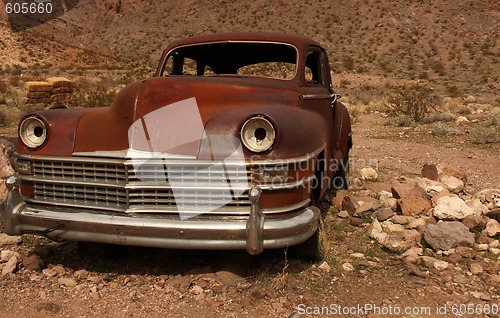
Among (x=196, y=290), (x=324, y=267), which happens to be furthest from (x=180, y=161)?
(x=324, y=267)

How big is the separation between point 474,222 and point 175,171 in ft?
8.94

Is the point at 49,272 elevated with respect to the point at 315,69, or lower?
lower

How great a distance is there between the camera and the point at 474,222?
13.3 ft

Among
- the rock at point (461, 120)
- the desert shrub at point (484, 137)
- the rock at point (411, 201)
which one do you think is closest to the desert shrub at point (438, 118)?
the rock at point (461, 120)

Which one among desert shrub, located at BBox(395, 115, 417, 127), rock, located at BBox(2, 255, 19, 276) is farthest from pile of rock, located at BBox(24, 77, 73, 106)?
rock, located at BBox(2, 255, 19, 276)

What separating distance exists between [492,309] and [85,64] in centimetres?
3529

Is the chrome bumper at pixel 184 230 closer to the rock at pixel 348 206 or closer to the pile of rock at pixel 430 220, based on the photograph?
the pile of rock at pixel 430 220

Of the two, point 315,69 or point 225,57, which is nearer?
point 225,57

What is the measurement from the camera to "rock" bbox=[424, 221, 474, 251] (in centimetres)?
375

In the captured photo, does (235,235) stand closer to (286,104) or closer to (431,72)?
(286,104)

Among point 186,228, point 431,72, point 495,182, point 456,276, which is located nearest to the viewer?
point 186,228

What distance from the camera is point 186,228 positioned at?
9.21 feet

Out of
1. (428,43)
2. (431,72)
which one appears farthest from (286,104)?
(428,43)

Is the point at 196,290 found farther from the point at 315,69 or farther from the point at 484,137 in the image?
the point at 484,137
